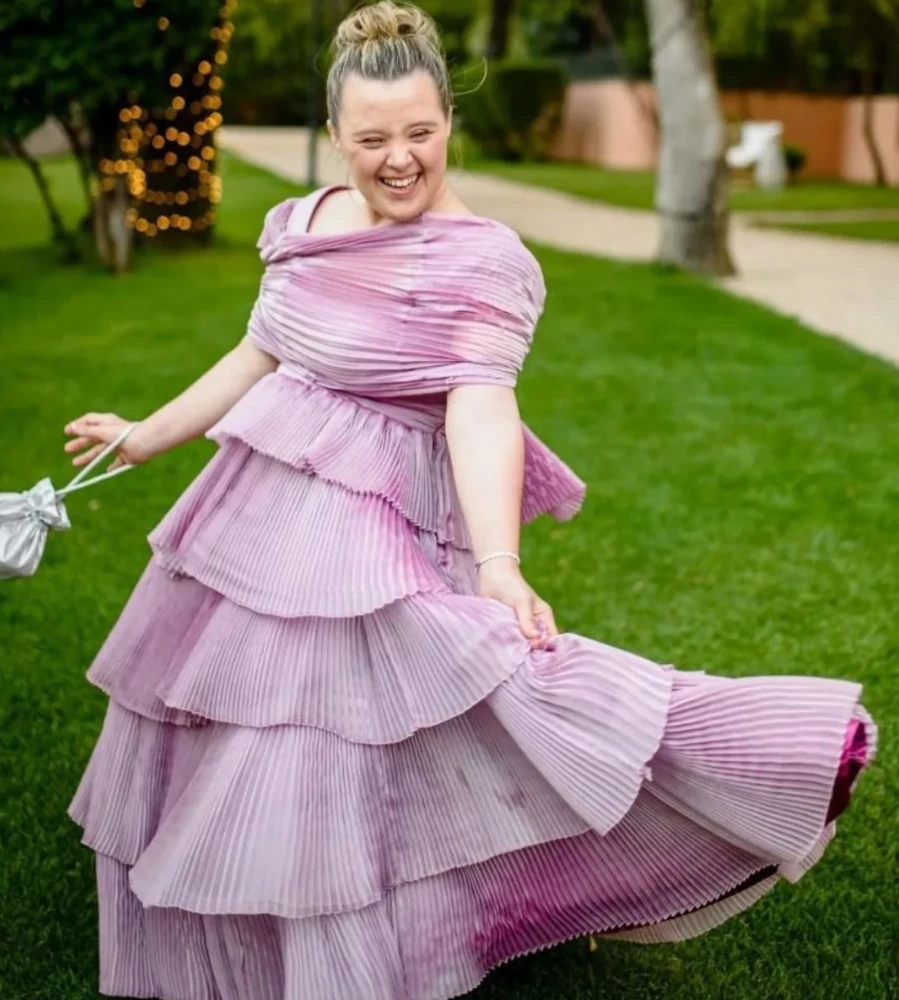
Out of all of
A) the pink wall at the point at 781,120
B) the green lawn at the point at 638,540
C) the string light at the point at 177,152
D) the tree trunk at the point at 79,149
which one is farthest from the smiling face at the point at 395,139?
the pink wall at the point at 781,120

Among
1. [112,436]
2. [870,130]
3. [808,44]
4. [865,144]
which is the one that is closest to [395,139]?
[112,436]

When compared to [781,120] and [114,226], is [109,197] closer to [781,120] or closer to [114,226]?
[114,226]

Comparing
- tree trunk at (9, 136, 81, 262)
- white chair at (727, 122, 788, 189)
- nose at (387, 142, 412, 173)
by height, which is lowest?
white chair at (727, 122, 788, 189)

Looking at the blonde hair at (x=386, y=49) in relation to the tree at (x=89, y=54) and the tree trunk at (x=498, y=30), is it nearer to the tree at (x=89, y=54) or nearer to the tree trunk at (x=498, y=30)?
the tree at (x=89, y=54)

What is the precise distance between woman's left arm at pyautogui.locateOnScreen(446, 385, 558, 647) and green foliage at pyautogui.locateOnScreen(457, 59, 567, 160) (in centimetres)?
2647

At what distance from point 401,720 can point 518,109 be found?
27.6 m

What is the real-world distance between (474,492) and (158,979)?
40.9 inches

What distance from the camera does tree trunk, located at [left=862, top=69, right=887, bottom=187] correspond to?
25.3 metres

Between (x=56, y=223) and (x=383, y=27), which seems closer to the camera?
(x=383, y=27)

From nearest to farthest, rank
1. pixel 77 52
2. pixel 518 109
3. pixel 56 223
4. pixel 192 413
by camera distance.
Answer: pixel 192 413
pixel 77 52
pixel 56 223
pixel 518 109

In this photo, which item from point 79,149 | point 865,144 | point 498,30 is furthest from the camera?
point 498,30

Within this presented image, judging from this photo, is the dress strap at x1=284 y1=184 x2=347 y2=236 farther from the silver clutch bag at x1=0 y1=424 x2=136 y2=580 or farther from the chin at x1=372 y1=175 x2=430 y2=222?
the silver clutch bag at x1=0 y1=424 x2=136 y2=580

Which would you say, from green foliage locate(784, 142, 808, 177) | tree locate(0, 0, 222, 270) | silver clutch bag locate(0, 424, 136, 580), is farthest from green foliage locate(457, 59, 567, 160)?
silver clutch bag locate(0, 424, 136, 580)

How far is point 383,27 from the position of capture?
2211mm
